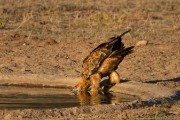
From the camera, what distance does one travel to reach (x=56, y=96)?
10594 millimetres

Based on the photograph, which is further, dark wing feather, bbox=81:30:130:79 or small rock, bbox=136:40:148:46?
small rock, bbox=136:40:148:46

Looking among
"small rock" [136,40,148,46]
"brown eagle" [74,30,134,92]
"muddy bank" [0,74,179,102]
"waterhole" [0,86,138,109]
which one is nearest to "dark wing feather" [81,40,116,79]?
"brown eagle" [74,30,134,92]

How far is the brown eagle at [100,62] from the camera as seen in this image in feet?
35.6

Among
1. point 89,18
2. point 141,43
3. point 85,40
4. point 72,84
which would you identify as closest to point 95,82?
point 72,84

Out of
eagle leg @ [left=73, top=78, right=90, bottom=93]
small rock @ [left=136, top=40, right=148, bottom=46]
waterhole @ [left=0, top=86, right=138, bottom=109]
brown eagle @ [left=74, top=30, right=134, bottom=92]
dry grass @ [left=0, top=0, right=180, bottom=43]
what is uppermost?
dry grass @ [left=0, top=0, right=180, bottom=43]

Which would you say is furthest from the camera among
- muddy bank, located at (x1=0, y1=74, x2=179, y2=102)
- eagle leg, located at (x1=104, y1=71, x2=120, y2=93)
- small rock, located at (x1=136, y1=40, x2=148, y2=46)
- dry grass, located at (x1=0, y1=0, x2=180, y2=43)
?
dry grass, located at (x1=0, y1=0, x2=180, y2=43)

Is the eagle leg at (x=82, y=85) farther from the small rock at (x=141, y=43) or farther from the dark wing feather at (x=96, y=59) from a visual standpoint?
the small rock at (x=141, y=43)

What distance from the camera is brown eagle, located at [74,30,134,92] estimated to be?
428 inches

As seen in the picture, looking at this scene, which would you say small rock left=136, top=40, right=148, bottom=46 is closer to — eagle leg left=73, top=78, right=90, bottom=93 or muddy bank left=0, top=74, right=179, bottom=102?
muddy bank left=0, top=74, right=179, bottom=102

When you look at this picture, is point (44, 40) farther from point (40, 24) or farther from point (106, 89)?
point (106, 89)

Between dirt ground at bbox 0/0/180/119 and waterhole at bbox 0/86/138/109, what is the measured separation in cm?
87

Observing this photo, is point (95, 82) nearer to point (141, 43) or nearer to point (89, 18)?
point (141, 43)

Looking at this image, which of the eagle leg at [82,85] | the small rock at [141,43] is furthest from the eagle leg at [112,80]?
the small rock at [141,43]

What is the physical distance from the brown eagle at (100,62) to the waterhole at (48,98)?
0.19 meters
